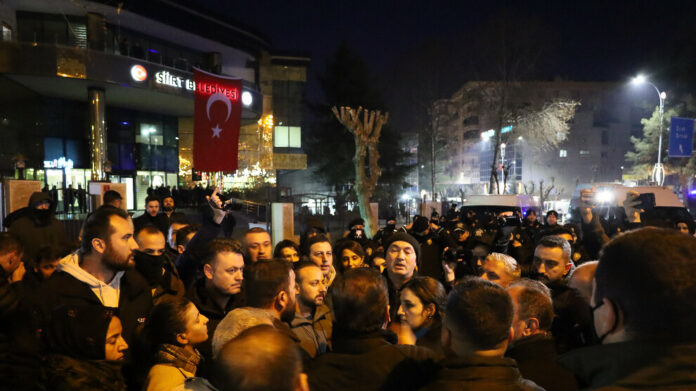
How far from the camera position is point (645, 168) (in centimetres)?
3956

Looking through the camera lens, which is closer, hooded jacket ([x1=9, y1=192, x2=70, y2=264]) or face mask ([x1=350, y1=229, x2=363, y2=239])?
hooded jacket ([x1=9, y1=192, x2=70, y2=264])

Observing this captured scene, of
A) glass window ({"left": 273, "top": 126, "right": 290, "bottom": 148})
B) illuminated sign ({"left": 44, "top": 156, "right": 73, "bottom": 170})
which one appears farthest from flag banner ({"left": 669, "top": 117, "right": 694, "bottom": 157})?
illuminated sign ({"left": 44, "top": 156, "right": 73, "bottom": 170})

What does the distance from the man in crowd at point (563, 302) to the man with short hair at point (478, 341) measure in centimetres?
112

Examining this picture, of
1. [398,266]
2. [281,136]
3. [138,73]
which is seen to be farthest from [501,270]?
[281,136]

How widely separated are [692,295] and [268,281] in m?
2.17

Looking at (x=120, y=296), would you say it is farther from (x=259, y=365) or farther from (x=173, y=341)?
(x=259, y=365)

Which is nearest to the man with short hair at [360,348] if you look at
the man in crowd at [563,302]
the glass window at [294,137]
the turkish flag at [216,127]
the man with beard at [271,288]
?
the man with beard at [271,288]

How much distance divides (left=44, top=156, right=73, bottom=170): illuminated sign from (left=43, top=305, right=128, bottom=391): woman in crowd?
77.2 feet

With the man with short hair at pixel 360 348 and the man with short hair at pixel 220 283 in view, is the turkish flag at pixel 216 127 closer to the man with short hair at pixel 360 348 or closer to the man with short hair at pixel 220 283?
the man with short hair at pixel 220 283

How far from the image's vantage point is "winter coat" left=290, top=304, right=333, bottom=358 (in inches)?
118

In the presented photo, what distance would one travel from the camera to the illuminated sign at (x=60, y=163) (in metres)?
21.7

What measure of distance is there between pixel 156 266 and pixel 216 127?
128 inches

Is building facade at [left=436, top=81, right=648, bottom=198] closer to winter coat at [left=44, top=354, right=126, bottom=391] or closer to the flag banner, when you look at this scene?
the flag banner

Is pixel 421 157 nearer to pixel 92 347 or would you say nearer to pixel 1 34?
pixel 1 34
